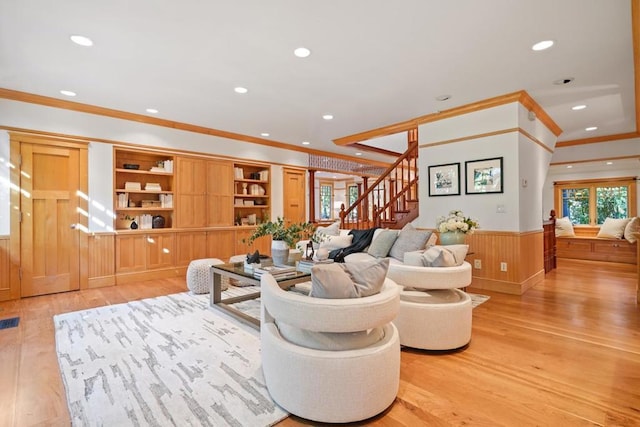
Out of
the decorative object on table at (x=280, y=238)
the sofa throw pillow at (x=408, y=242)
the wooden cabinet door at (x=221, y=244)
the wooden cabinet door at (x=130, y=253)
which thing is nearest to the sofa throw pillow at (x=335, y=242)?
the sofa throw pillow at (x=408, y=242)

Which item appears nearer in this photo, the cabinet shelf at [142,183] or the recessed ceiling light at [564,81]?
the recessed ceiling light at [564,81]

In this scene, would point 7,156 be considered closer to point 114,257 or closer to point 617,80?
point 114,257

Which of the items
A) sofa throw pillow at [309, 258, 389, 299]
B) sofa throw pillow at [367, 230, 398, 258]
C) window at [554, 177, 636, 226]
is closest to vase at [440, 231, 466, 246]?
sofa throw pillow at [367, 230, 398, 258]

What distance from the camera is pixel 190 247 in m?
5.71

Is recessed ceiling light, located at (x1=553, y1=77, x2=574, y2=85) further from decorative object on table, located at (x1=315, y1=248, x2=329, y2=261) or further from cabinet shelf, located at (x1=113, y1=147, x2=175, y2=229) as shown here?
cabinet shelf, located at (x1=113, y1=147, x2=175, y2=229)

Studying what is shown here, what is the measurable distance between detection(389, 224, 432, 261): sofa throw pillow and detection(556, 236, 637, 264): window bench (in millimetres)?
5475

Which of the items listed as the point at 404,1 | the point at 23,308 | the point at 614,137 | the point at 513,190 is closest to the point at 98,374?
the point at 23,308

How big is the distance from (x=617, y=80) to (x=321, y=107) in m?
3.61

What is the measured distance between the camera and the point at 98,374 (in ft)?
7.24

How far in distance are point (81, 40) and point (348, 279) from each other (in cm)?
317

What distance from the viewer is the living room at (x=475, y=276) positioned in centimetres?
194

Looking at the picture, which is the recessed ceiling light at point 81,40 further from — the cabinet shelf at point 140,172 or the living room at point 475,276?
the cabinet shelf at point 140,172

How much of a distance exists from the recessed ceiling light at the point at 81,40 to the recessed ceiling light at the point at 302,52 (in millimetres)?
1839

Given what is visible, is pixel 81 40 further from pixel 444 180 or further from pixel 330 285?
pixel 444 180
